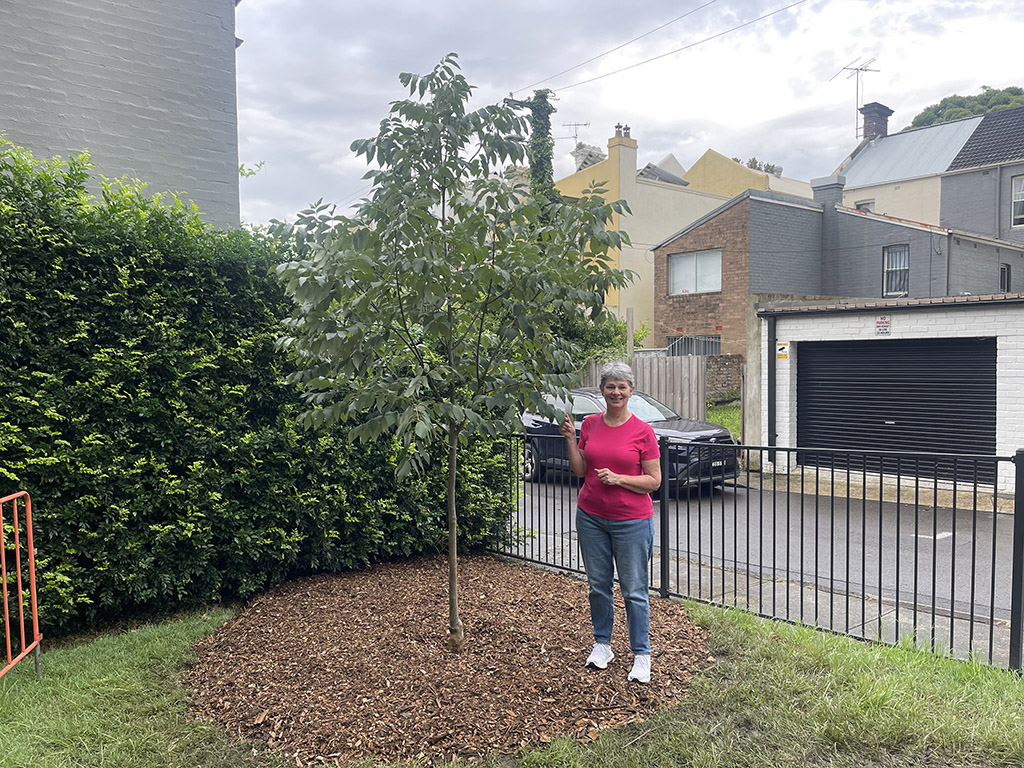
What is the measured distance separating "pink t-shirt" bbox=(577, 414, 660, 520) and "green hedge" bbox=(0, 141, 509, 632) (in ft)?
8.11

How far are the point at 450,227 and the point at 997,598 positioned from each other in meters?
5.77

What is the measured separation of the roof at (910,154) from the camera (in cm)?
2794

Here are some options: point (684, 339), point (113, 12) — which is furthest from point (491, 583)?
point (684, 339)

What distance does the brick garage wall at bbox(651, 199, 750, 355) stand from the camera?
2258 cm

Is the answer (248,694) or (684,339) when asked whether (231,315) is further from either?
(684,339)

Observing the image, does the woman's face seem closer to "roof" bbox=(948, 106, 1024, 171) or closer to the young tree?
the young tree

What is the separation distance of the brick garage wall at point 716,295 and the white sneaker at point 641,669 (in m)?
19.8

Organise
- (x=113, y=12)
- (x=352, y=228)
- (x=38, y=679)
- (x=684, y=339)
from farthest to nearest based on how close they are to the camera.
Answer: (x=684, y=339) < (x=113, y=12) < (x=38, y=679) < (x=352, y=228)

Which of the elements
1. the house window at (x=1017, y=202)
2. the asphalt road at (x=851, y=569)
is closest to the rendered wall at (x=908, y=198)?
the house window at (x=1017, y=202)

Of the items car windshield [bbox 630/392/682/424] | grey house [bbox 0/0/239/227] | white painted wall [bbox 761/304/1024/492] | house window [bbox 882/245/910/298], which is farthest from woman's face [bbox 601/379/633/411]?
house window [bbox 882/245/910/298]

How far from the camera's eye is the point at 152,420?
16.4 feet

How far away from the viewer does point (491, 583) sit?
18.6 ft

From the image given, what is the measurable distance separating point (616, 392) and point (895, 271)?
22156 mm

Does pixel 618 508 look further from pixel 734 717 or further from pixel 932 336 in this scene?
pixel 932 336
